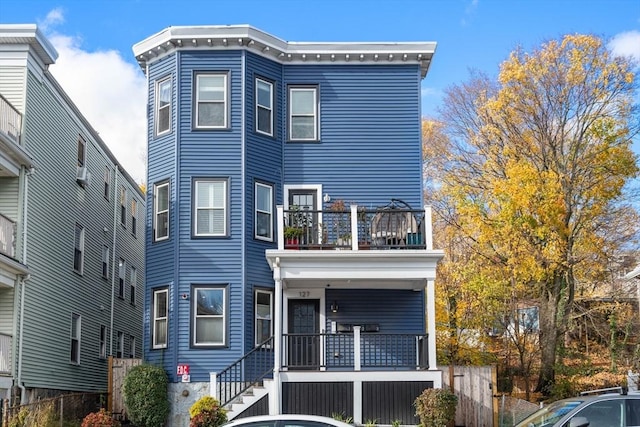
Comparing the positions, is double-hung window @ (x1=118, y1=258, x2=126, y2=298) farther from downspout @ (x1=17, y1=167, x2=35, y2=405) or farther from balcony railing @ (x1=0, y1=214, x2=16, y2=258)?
balcony railing @ (x1=0, y1=214, x2=16, y2=258)

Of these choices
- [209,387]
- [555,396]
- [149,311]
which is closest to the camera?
[209,387]

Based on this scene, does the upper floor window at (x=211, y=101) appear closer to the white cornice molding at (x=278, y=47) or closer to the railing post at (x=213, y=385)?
the white cornice molding at (x=278, y=47)

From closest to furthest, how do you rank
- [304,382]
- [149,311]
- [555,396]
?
A: [304,382]
[149,311]
[555,396]

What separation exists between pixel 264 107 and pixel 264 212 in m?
3.14

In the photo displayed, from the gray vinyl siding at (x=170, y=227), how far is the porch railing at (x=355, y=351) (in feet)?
11.5

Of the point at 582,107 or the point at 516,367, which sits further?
the point at 516,367

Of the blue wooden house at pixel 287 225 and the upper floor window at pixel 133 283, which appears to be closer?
the blue wooden house at pixel 287 225

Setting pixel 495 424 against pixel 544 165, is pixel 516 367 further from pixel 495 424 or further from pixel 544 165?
pixel 495 424

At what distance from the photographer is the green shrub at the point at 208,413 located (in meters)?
18.8

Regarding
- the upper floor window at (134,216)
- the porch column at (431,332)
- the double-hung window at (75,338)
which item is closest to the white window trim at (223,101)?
the porch column at (431,332)

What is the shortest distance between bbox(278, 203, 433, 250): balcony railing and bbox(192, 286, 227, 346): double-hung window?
2.64m

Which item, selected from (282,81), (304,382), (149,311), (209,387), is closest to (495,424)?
(304,382)

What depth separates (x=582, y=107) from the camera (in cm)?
2820

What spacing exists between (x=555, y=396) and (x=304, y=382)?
10708 millimetres
